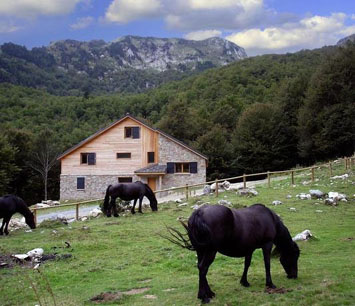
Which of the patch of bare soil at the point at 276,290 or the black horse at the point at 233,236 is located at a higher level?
the black horse at the point at 233,236

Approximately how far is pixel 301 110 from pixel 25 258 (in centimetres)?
4232

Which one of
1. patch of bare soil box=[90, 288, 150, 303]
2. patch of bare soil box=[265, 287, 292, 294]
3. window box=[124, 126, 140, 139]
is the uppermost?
window box=[124, 126, 140, 139]

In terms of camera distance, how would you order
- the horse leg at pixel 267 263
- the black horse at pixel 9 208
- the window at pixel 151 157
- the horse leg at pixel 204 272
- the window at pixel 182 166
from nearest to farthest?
the horse leg at pixel 204 272 < the horse leg at pixel 267 263 < the black horse at pixel 9 208 < the window at pixel 182 166 < the window at pixel 151 157

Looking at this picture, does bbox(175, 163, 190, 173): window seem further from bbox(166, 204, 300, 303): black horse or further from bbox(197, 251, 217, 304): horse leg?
bbox(197, 251, 217, 304): horse leg

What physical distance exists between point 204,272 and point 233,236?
84cm

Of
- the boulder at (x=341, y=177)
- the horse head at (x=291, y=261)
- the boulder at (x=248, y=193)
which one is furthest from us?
the boulder at (x=341, y=177)

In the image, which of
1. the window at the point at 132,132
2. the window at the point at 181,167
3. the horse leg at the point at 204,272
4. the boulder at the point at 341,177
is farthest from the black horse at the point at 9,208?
the window at the point at 132,132

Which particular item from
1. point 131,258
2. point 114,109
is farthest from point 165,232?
point 114,109

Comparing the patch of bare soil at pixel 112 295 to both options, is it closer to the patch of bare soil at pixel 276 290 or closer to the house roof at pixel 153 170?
the patch of bare soil at pixel 276 290

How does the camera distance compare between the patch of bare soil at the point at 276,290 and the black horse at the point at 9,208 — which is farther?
the black horse at the point at 9,208

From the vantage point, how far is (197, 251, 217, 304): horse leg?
23.7 ft

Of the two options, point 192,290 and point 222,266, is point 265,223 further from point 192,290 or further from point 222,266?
point 222,266

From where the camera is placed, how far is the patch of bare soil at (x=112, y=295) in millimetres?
8149

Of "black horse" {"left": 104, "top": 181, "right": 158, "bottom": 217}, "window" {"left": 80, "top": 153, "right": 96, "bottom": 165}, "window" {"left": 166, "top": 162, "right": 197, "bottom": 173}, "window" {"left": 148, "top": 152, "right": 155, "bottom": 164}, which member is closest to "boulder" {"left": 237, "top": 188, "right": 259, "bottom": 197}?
"black horse" {"left": 104, "top": 181, "right": 158, "bottom": 217}
